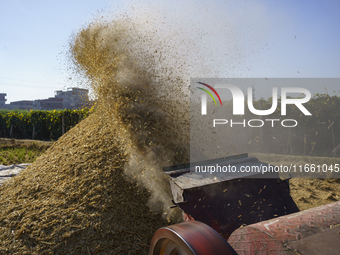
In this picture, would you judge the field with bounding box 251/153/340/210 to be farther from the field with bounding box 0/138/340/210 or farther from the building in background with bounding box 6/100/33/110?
the building in background with bounding box 6/100/33/110

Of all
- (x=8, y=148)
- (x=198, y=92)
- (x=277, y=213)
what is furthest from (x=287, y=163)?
(x=8, y=148)

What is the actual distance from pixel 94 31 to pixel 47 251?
4.14 metres

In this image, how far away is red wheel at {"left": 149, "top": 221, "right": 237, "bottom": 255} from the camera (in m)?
1.41

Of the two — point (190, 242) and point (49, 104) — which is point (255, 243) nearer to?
point (190, 242)

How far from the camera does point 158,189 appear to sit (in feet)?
11.0

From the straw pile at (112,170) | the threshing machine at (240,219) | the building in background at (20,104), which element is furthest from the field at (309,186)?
the building in background at (20,104)

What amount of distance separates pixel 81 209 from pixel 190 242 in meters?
2.09

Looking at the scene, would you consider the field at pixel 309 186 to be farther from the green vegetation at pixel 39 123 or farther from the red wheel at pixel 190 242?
the green vegetation at pixel 39 123

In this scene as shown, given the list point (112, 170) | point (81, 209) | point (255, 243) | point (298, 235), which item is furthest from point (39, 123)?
point (298, 235)

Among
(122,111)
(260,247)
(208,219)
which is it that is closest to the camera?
(260,247)

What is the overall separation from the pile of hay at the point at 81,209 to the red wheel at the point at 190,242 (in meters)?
1.23

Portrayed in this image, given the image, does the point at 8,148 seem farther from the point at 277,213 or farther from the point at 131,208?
the point at 277,213

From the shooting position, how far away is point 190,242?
1463mm

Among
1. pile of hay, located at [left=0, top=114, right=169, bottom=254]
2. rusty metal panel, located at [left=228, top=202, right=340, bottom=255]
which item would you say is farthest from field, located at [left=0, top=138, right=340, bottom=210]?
rusty metal panel, located at [left=228, top=202, right=340, bottom=255]
